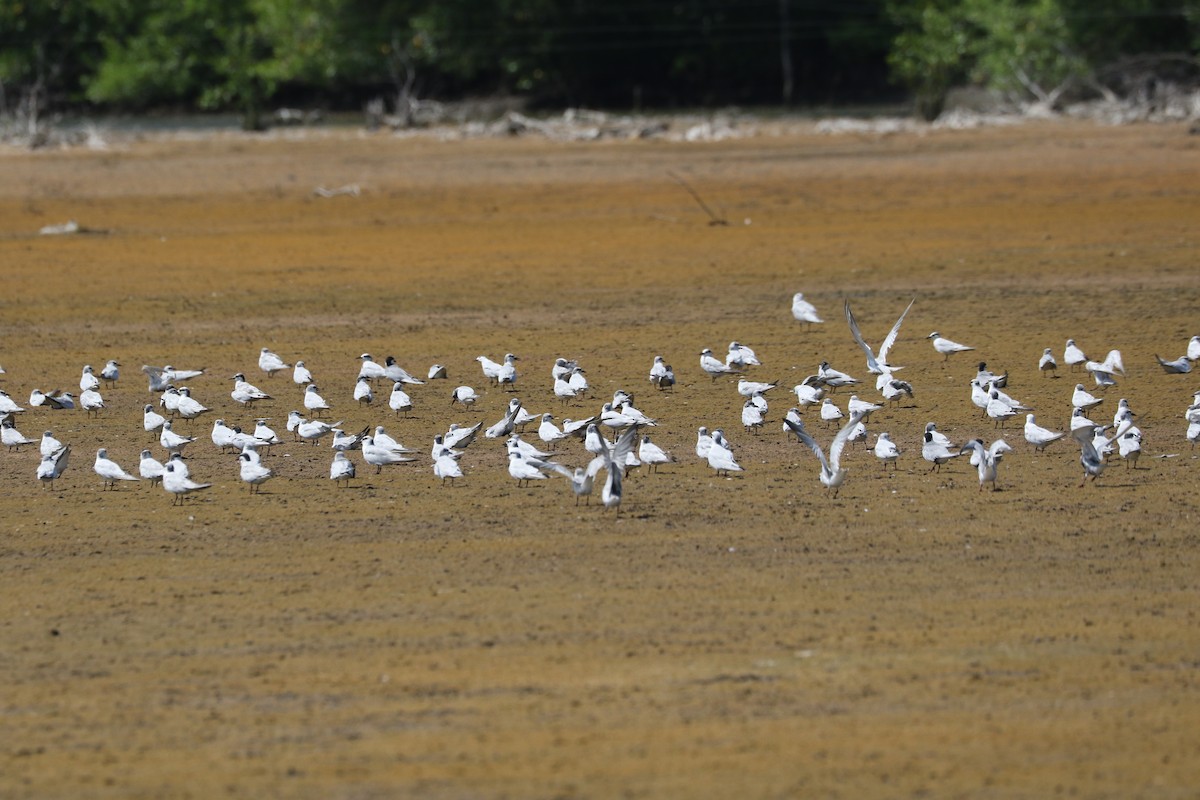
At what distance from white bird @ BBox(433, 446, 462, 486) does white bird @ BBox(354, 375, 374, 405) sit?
113 inches

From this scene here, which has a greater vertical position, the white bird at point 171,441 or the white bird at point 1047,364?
the white bird at point 171,441

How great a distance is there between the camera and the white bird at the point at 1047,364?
694 inches

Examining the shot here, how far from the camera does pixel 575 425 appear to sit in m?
14.8

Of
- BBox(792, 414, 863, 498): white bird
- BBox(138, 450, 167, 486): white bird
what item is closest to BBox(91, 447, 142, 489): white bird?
BBox(138, 450, 167, 486): white bird

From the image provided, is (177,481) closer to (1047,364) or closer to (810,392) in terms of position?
Result: (810,392)

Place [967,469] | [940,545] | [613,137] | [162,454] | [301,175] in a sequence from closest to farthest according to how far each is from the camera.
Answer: [940,545] < [967,469] < [162,454] < [301,175] < [613,137]

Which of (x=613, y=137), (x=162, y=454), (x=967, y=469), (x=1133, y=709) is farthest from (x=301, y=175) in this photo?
(x=1133, y=709)

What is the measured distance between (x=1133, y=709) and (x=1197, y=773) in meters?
0.75

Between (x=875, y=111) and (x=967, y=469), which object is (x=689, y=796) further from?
(x=875, y=111)

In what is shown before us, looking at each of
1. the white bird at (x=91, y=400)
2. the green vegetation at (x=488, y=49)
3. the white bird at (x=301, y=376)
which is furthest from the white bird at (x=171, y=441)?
the green vegetation at (x=488, y=49)

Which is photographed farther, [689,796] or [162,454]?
[162,454]

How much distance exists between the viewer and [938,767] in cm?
852

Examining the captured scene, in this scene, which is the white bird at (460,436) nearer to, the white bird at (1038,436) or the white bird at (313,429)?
the white bird at (313,429)

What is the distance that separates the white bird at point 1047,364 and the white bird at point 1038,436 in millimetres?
3051
